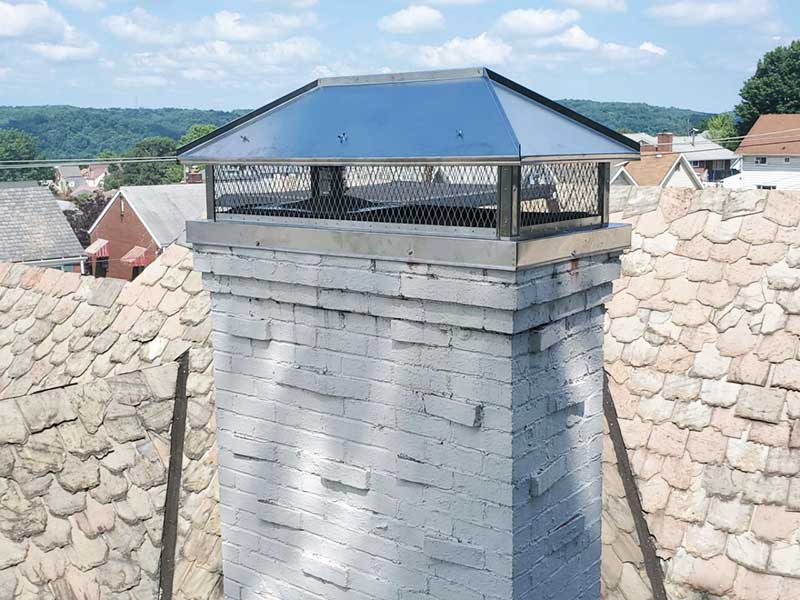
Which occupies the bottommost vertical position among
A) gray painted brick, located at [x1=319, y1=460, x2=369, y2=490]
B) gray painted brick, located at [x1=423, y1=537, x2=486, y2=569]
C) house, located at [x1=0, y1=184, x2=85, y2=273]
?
house, located at [x1=0, y1=184, x2=85, y2=273]

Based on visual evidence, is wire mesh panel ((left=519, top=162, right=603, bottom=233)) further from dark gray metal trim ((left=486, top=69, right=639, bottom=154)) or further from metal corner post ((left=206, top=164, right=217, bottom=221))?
metal corner post ((left=206, top=164, right=217, bottom=221))

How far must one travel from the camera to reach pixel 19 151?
93.0 meters

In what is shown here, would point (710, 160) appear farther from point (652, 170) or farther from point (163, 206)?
point (163, 206)

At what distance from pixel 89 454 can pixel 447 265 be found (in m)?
2.35

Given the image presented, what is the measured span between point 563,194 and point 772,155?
153ft

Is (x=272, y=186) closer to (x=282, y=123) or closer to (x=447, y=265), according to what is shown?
(x=282, y=123)

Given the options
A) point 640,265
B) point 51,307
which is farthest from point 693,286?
point 51,307

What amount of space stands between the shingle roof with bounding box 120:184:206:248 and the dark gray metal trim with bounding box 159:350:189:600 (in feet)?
83.8

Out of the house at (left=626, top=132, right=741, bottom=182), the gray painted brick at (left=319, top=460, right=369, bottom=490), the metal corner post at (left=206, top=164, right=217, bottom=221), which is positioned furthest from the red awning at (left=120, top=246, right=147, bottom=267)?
the house at (left=626, top=132, right=741, bottom=182)

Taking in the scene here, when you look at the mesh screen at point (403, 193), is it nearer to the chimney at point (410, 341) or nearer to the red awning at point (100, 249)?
the chimney at point (410, 341)

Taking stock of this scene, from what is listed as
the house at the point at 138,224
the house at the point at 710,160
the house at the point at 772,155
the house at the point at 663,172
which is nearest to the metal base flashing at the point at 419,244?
the house at the point at 663,172

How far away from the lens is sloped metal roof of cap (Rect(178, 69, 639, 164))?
2.57 meters

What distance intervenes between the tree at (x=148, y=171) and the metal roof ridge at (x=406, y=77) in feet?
198

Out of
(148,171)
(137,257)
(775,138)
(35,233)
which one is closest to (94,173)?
(148,171)
